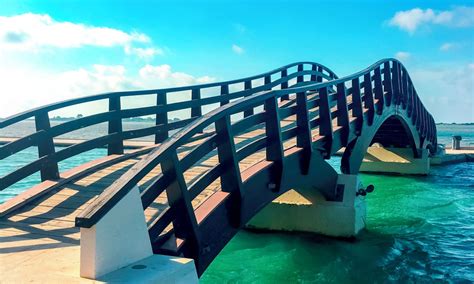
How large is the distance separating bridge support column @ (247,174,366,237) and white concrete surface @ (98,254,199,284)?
7.49 meters

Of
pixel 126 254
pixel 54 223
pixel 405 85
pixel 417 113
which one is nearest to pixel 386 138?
pixel 417 113

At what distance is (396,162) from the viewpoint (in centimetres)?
2550

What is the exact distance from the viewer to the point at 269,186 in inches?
251

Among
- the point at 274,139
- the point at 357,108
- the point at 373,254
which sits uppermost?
the point at 357,108

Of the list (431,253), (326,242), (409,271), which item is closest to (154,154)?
(409,271)

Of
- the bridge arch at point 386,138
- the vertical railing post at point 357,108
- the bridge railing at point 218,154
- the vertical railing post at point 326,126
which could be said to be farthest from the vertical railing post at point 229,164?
the vertical railing post at point 357,108

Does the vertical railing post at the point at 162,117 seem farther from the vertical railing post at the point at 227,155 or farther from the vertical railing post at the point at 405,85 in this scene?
the vertical railing post at the point at 405,85

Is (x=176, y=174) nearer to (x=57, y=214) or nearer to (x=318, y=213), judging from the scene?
(x=57, y=214)

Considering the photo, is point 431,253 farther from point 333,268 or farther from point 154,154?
point 154,154

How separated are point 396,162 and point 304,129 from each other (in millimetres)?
19829

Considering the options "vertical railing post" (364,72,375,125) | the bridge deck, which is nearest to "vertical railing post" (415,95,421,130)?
"vertical railing post" (364,72,375,125)

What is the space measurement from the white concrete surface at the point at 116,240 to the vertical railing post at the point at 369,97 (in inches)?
423

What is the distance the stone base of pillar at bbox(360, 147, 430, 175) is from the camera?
2452 centimetres

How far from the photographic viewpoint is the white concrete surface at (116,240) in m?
3.00
